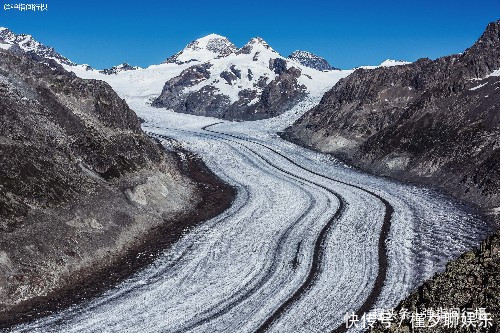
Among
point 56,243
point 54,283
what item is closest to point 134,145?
point 56,243

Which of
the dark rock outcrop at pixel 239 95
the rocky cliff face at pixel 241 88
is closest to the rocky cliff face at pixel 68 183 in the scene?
the dark rock outcrop at pixel 239 95

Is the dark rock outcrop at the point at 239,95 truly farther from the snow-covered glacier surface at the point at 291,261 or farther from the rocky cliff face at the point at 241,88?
the snow-covered glacier surface at the point at 291,261

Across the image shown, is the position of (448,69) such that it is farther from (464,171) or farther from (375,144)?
(464,171)

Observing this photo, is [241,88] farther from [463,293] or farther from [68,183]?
[463,293]

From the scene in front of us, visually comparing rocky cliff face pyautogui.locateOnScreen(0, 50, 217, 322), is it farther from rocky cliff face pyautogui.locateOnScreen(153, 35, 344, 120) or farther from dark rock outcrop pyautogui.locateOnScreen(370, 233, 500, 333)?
rocky cliff face pyautogui.locateOnScreen(153, 35, 344, 120)

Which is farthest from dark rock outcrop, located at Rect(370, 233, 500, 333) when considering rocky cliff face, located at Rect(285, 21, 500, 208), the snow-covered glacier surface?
rocky cliff face, located at Rect(285, 21, 500, 208)

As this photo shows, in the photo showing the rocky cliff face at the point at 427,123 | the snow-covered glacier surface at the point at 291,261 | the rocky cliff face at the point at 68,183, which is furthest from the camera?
the rocky cliff face at the point at 427,123
